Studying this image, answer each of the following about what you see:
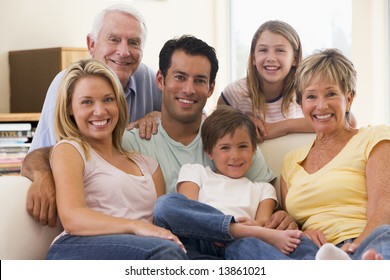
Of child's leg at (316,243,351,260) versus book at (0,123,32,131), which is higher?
book at (0,123,32,131)

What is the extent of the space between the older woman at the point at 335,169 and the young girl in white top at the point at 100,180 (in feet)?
1.41

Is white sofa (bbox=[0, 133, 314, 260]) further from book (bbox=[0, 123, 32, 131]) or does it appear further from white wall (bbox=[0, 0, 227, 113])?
white wall (bbox=[0, 0, 227, 113])

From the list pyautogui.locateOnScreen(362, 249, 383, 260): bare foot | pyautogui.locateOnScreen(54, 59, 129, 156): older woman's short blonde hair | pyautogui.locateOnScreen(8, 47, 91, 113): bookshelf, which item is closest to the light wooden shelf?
pyautogui.locateOnScreen(8, 47, 91, 113): bookshelf

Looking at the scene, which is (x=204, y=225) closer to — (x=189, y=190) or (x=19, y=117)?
(x=189, y=190)

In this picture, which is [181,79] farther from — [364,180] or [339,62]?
[364,180]

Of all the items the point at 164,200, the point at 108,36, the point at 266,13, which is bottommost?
the point at 164,200

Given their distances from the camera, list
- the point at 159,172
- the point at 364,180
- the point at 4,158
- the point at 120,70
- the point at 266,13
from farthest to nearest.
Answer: the point at 266,13 → the point at 4,158 → the point at 120,70 → the point at 159,172 → the point at 364,180

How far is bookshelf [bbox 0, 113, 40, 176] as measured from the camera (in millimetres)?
3842

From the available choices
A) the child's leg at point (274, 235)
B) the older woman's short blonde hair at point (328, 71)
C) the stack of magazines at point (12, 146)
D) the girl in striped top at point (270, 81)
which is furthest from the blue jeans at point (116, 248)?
the stack of magazines at point (12, 146)

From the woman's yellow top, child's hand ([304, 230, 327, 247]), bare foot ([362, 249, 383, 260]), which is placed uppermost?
the woman's yellow top

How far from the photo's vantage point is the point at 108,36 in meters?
2.66

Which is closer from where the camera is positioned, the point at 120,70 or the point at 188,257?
the point at 188,257
